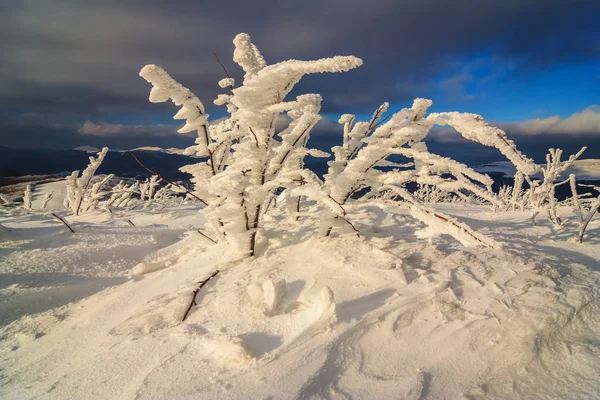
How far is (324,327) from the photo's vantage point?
134cm

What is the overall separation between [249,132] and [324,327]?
3.81 feet

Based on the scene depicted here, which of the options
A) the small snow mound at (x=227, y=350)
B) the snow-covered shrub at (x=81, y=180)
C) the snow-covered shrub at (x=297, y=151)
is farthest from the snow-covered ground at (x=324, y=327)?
the snow-covered shrub at (x=81, y=180)

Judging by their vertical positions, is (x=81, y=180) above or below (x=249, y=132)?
below

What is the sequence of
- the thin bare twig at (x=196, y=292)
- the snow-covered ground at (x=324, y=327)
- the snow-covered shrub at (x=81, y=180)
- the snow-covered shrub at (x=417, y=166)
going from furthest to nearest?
the snow-covered shrub at (x=81, y=180) < the thin bare twig at (x=196, y=292) < the snow-covered shrub at (x=417, y=166) < the snow-covered ground at (x=324, y=327)

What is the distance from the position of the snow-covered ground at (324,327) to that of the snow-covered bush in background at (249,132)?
0.39 meters

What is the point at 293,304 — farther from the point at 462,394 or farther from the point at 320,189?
the point at 462,394

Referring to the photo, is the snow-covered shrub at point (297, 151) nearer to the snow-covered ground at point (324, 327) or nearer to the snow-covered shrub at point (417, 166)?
the snow-covered shrub at point (417, 166)

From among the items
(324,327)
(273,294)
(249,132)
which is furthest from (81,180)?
(324,327)

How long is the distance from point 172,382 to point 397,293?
103 cm

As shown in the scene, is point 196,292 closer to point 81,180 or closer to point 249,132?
point 249,132

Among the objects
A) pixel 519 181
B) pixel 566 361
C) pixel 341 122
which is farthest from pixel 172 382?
pixel 519 181

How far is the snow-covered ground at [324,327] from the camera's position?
113 centimetres

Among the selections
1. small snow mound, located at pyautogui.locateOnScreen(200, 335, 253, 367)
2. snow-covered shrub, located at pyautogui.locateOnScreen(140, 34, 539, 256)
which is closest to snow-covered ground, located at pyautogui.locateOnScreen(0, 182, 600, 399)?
small snow mound, located at pyautogui.locateOnScreen(200, 335, 253, 367)

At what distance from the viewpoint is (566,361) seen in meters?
1.18
